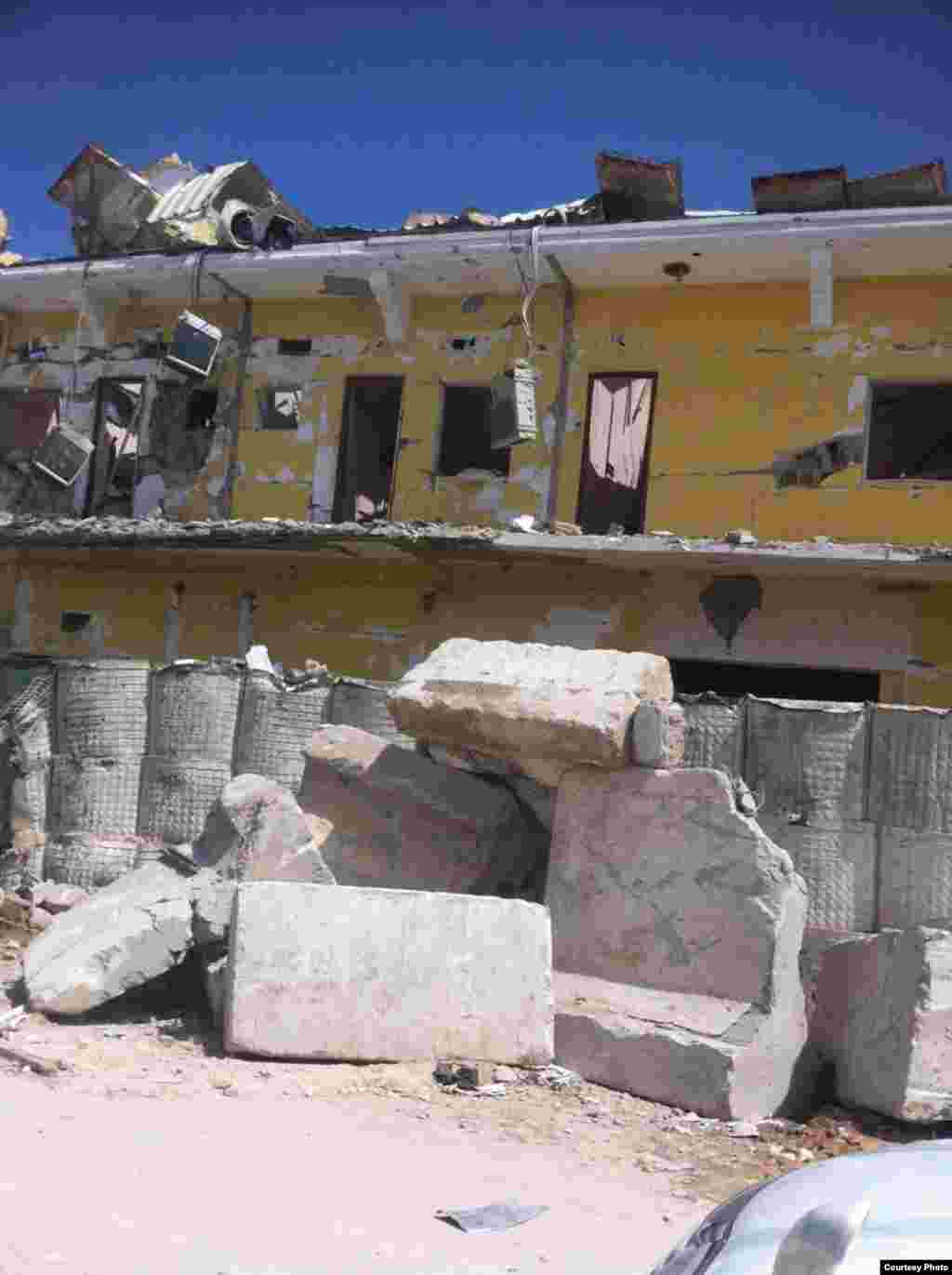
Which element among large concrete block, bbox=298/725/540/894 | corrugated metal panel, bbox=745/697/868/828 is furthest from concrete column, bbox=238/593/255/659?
corrugated metal panel, bbox=745/697/868/828

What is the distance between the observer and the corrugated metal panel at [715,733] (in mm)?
7504

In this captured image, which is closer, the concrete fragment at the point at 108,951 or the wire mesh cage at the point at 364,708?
the concrete fragment at the point at 108,951

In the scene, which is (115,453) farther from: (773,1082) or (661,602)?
(773,1082)

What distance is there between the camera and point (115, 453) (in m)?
14.6

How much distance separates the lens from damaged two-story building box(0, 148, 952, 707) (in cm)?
1145

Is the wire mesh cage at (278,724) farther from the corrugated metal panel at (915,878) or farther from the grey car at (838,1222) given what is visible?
the grey car at (838,1222)

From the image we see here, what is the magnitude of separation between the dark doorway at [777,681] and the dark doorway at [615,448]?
1.47 m

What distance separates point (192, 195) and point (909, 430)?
8150mm

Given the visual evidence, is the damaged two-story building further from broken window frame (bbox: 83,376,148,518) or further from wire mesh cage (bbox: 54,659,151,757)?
wire mesh cage (bbox: 54,659,151,757)

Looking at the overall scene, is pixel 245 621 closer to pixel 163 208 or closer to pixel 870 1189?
pixel 163 208

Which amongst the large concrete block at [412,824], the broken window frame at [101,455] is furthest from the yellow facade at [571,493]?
the large concrete block at [412,824]

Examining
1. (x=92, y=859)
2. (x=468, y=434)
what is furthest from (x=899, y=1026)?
(x=468, y=434)

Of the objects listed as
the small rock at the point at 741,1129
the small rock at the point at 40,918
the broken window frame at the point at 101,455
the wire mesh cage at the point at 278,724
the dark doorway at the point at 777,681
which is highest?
the broken window frame at the point at 101,455

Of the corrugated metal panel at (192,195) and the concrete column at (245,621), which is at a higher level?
the corrugated metal panel at (192,195)
